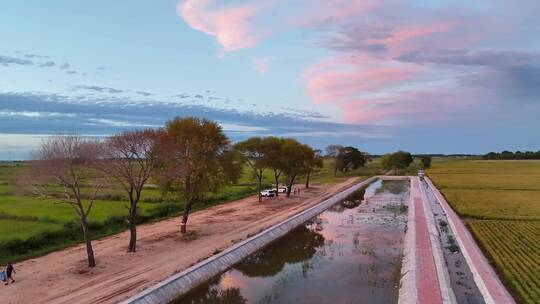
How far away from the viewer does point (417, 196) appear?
2418 inches

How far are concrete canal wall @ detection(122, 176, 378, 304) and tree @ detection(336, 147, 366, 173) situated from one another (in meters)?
87.5

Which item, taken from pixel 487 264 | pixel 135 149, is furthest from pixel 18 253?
pixel 487 264

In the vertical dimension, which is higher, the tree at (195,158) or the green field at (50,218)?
the tree at (195,158)

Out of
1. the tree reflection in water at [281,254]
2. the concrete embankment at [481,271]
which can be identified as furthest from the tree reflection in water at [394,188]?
the tree reflection in water at [281,254]

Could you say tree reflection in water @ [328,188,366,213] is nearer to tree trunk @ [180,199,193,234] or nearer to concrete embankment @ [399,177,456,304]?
concrete embankment @ [399,177,456,304]

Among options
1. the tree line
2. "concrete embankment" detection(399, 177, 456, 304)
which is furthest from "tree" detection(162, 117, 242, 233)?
"concrete embankment" detection(399, 177, 456, 304)

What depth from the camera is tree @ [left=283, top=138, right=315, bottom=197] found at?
6550cm

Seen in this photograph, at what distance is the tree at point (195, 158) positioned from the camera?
3444 cm

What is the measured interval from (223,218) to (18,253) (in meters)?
18.6

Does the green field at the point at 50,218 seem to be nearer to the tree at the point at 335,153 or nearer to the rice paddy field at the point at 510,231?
the rice paddy field at the point at 510,231

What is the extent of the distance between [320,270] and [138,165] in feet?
48.1

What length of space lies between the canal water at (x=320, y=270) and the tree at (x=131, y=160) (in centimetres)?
816

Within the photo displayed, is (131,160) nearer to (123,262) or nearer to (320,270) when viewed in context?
(123,262)

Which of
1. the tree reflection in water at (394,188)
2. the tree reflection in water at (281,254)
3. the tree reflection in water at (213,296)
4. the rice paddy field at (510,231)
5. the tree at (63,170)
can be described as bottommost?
the tree reflection in water at (213,296)
